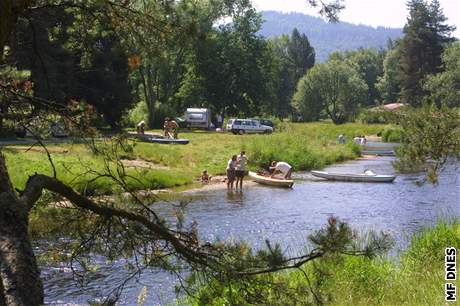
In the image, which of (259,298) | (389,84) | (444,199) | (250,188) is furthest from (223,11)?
(389,84)

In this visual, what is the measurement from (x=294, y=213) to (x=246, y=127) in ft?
110

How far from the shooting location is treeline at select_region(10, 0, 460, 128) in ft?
16.3

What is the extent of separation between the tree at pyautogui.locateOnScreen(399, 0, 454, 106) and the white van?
25.3m

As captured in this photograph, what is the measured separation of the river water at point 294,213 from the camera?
11359mm

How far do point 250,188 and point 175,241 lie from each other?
24332 mm

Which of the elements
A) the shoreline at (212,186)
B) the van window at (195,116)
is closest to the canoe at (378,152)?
the van window at (195,116)

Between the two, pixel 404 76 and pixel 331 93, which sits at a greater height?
pixel 404 76

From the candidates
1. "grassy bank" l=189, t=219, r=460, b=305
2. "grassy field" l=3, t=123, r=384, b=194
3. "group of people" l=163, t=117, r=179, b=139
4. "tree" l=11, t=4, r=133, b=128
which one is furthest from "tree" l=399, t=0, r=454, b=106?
"tree" l=11, t=4, r=133, b=128

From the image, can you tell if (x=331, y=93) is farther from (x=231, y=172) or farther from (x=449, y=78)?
(x=231, y=172)

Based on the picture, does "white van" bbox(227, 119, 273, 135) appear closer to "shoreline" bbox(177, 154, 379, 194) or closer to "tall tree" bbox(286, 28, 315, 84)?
"shoreline" bbox(177, 154, 379, 194)

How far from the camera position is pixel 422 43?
73625 millimetres

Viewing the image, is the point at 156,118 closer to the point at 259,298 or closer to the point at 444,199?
the point at 444,199

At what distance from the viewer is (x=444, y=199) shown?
2381 cm

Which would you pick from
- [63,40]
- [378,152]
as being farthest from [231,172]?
[378,152]
